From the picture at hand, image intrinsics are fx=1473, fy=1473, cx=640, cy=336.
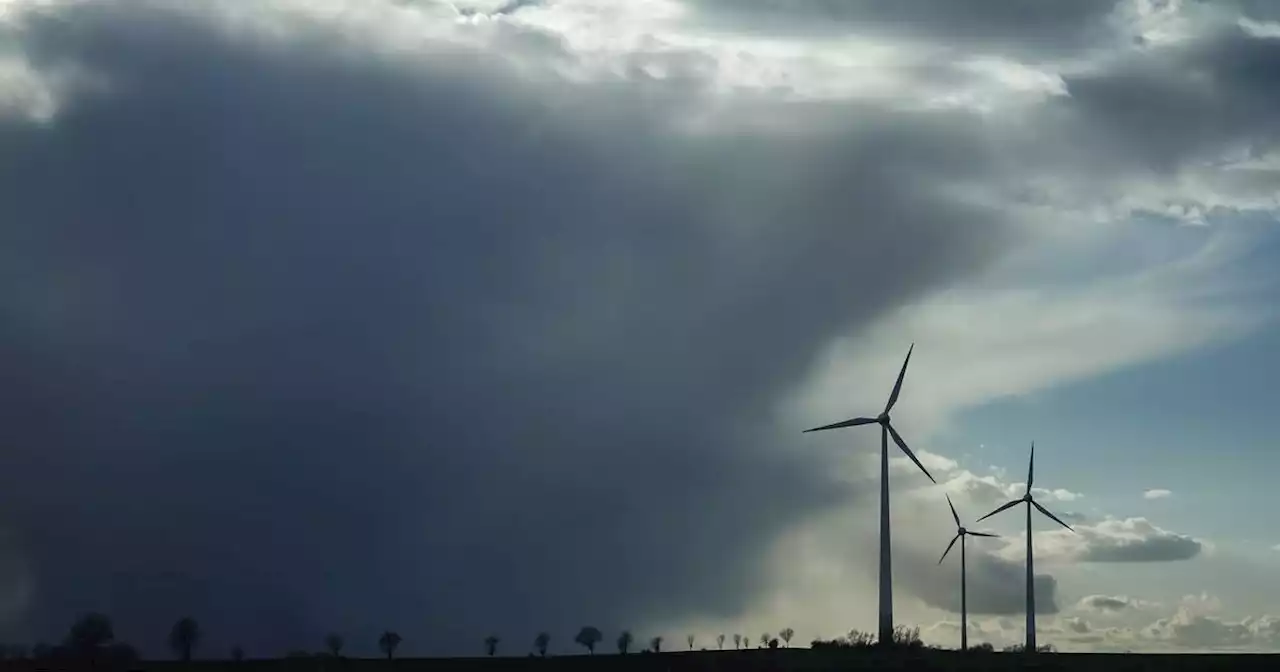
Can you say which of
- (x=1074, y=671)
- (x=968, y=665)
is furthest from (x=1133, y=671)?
(x=968, y=665)

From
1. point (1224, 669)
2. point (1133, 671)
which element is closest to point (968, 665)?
point (1133, 671)

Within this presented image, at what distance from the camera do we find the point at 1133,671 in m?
194

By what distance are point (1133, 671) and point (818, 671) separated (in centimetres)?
4195

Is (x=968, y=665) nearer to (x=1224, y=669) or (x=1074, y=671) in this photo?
(x=1074, y=671)

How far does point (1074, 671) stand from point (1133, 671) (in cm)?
928

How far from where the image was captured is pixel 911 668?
191 metres

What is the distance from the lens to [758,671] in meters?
197

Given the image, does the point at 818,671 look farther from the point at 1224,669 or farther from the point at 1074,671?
the point at 1224,669

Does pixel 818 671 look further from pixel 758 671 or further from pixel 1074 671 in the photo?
pixel 1074 671

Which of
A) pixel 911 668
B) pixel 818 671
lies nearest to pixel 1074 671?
pixel 911 668

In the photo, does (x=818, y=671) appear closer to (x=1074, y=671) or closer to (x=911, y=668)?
(x=911, y=668)

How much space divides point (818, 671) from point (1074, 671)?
33174mm

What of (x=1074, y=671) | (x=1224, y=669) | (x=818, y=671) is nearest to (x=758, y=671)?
(x=818, y=671)

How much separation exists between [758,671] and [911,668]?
20473mm
